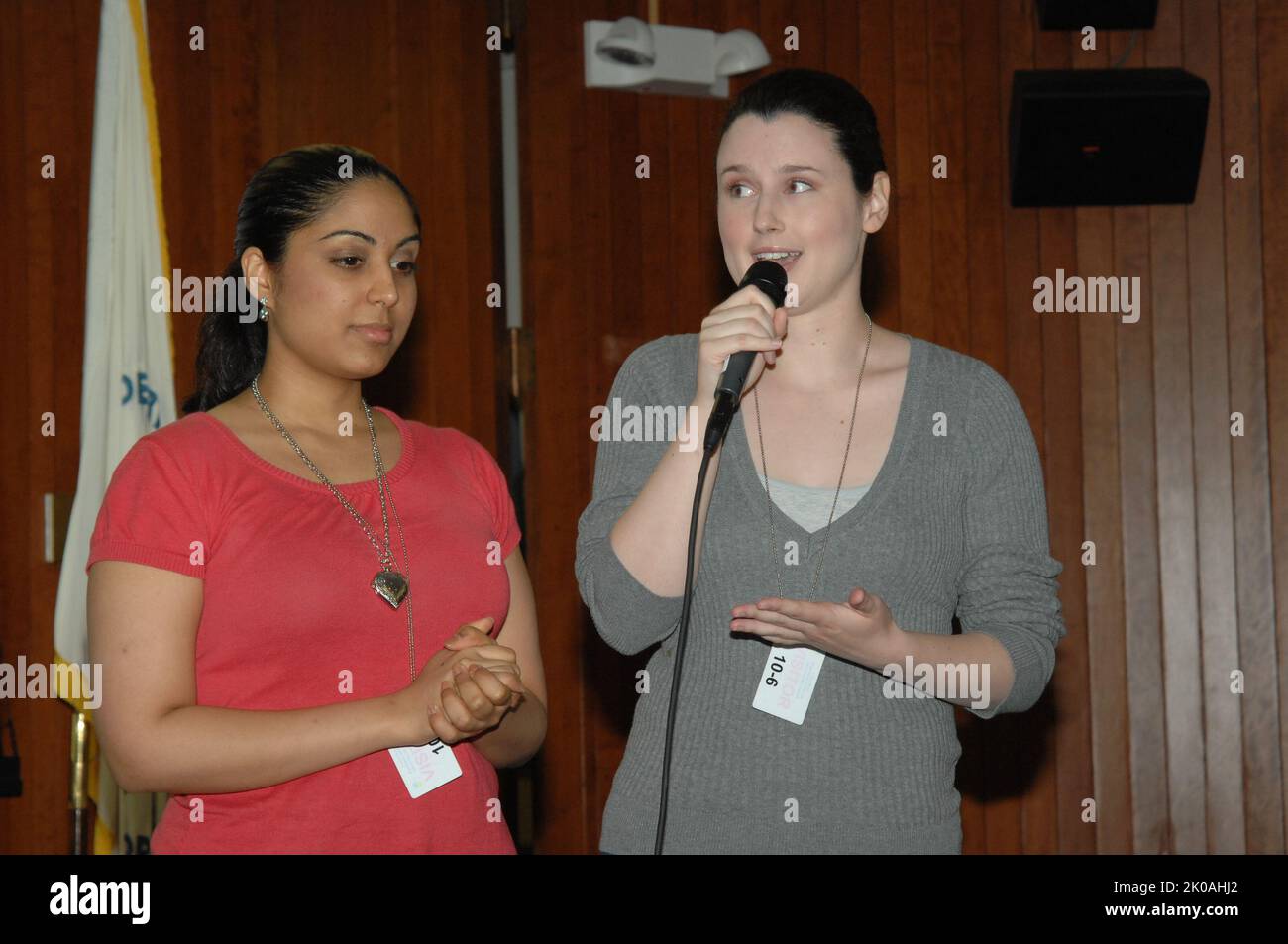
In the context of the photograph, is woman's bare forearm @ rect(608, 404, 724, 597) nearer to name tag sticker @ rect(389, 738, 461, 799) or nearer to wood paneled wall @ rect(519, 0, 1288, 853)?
name tag sticker @ rect(389, 738, 461, 799)

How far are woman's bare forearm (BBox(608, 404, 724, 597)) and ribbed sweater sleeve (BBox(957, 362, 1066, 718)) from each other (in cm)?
38

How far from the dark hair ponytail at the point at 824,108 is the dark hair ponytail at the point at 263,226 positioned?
2.09ft

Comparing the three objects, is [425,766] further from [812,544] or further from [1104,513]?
[1104,513]

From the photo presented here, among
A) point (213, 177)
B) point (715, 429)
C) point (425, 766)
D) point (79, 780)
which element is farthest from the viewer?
point (213, 177)

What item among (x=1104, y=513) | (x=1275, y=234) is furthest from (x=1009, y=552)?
(x=1275, y=234)

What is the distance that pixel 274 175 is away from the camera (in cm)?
205

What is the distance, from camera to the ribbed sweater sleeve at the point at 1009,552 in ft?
5.54

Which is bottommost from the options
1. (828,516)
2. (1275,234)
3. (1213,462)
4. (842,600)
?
(842,600)

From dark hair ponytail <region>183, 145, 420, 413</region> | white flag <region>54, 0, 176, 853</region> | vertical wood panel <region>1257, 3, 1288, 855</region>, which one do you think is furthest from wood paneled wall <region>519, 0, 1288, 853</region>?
dark hair ponytail <region>183, 145, 420, 413</region>

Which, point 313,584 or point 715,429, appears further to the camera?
point 313,584

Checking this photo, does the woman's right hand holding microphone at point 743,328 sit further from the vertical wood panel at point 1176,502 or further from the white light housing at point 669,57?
the vertical wood panel at point 1176,502

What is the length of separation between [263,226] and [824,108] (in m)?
0.89

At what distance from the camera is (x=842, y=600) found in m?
1.68

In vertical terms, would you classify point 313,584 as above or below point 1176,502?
below
